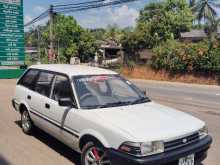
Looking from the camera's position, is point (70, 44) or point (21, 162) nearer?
point (21, 162)

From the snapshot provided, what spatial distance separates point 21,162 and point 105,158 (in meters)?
1.85

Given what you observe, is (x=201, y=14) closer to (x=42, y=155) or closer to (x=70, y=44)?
(x=70, y=44)

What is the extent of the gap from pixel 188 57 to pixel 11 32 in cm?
1359

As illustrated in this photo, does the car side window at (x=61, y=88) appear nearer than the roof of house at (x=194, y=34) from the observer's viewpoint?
Yes

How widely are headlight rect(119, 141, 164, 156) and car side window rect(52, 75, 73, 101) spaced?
68.1 inches

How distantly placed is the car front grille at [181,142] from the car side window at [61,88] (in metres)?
1.99

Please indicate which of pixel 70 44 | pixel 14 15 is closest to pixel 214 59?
pixel 14 15

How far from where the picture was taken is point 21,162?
5.97 metres

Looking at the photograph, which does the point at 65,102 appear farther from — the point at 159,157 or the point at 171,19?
the point at 171,19

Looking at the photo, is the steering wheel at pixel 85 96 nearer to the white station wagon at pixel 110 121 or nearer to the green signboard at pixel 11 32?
the white station wagon at pixel 110 121

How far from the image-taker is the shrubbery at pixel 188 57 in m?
25.2

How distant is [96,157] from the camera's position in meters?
5.03

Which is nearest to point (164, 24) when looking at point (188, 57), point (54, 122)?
point (188, 57)

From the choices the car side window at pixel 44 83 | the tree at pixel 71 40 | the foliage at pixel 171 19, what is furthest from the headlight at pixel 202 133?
the tree at pixel 71 40
